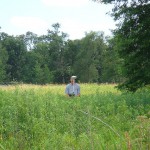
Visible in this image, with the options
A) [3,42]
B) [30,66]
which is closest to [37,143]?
[30,66]

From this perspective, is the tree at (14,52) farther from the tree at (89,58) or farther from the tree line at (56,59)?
the tree at (89,58)

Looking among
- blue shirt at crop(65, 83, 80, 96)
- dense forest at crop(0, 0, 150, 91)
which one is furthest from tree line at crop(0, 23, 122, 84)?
blue shirt at crop(65, 83, 80, 96)

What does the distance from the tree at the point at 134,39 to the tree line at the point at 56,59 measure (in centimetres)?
5832

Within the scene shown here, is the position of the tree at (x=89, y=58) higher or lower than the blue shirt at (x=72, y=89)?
higher

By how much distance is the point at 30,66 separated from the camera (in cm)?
8362

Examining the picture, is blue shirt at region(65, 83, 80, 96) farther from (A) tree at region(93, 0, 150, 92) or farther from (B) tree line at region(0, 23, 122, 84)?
(B) tree line at region(0, 23, 122, 84)

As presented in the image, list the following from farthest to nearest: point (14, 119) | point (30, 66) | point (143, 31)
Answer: point (30, 66)
point (143, 31)
point (14, 119)

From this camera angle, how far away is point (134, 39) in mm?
14453

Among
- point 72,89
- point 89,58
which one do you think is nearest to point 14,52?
point 89,58

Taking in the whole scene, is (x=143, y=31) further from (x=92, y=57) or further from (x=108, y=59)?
→ (x=92, y=57)

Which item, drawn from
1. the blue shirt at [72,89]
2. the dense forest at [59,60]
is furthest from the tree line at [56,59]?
the blue shirt at [72,89]

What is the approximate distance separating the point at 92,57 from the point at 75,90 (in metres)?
65.0

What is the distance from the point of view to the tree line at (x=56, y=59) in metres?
76.9

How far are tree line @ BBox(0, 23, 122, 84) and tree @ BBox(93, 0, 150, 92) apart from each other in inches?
2296
